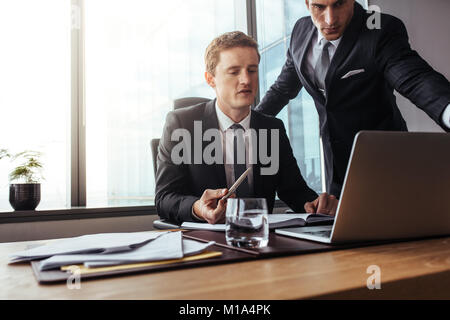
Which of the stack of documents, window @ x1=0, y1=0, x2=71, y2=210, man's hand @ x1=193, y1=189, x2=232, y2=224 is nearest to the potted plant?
window @ x1=0, y1=0, x2=71, y2=210

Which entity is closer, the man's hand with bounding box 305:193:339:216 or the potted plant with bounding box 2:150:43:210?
the man's hand with bounding box 305:193:339:216

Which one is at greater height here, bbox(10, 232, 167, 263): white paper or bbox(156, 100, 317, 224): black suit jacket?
bbox(156, 100, 317, 224): black suit jacket

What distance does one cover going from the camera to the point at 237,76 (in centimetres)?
170

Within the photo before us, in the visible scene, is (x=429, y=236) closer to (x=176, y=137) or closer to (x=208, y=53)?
(x=176, y=137)

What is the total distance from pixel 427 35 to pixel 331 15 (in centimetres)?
202

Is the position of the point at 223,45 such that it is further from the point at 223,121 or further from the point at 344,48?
the point at 344,48

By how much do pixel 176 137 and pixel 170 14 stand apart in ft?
5.43

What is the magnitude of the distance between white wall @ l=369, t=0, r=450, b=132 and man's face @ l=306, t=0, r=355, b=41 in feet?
6.02

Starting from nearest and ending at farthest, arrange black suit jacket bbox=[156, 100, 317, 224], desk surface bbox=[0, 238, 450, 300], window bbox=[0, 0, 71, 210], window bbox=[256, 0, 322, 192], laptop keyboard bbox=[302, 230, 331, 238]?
desk surface bbox=[0, 238, 450, 300]
laptop keyboard bbox=[302, 230, 331, 238]
black suit jacket bbox=[156, 100, 317, 224]
window bbox=[0, 0, 71, 210]
window bbox=[256, 0, 322, 192]

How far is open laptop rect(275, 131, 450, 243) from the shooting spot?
65 centimetres

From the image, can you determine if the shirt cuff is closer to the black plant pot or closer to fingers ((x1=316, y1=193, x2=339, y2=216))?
fingers ((x1=316, y1=193, x2=339, y2=216))

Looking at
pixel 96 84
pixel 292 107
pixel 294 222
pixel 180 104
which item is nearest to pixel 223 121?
pixel 180 104

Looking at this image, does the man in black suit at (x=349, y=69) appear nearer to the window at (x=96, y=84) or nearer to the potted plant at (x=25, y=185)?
the window at (x=96, y=84)

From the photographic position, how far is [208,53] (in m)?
1.80
